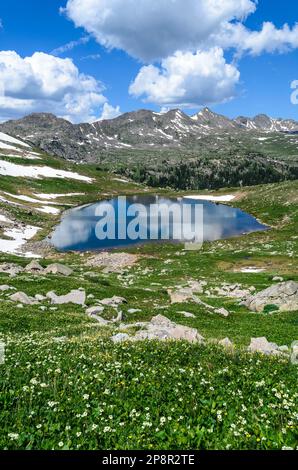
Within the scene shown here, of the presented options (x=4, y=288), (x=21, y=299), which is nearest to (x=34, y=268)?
(x=4, y=288)

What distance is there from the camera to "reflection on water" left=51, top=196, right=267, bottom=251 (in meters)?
109

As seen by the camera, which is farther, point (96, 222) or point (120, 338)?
Result: point (96, 222)


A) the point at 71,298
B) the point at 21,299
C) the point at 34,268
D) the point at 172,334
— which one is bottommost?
the point at 34,268

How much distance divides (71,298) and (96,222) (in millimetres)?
103433

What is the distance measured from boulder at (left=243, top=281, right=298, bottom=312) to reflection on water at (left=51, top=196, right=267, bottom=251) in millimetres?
64554

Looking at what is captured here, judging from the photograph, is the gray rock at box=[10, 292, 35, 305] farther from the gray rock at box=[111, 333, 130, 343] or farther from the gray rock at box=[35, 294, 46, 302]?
the gray rock at box=[111, 333, 130, 343]

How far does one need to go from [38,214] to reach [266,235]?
8199cm

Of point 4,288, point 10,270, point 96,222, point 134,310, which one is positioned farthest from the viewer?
point 96,222

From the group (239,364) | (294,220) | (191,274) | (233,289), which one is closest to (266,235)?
(294,220)

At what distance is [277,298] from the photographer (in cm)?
4178

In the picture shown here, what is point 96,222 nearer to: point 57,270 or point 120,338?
point 57,270

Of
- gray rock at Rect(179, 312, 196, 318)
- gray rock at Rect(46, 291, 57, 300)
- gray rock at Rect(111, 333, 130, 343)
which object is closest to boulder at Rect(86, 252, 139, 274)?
gray rock at Rect(46, 291, 57, 300)

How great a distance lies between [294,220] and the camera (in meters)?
121
